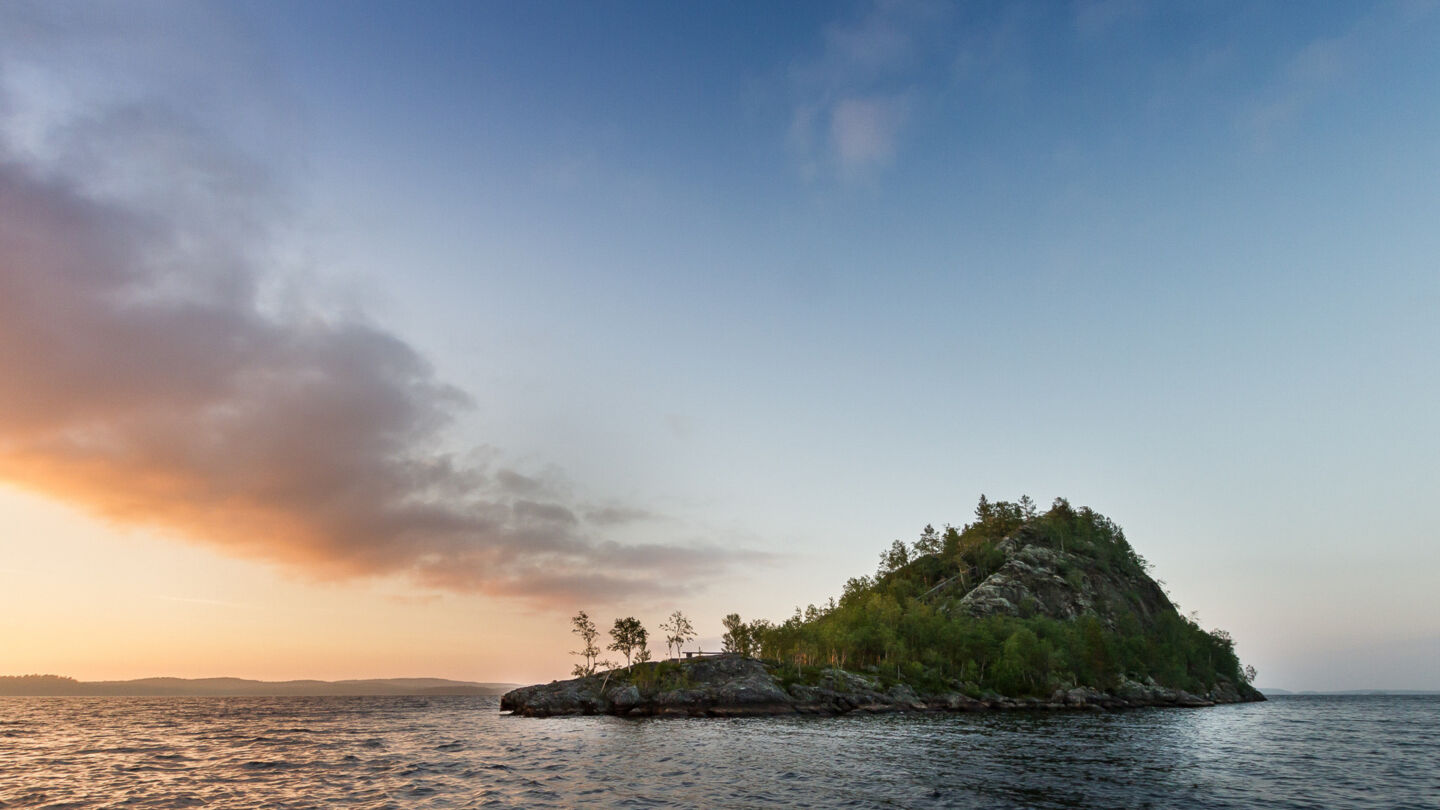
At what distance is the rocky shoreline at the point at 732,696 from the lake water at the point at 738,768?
121 ft

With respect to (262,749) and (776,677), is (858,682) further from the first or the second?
(262,749)

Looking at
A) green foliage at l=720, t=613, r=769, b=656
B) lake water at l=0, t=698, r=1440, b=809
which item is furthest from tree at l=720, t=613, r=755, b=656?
lake water at l=0, t=698, r=1440, b=809

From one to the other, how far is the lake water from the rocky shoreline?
37003mm

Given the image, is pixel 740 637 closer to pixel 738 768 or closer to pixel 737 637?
pixel 737 637

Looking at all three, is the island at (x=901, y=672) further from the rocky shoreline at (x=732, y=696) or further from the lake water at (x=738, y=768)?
the lake water at (x=738, y=768)

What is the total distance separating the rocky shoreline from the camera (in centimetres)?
12800

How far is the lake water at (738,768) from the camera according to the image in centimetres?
4056

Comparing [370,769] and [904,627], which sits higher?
[904,627]

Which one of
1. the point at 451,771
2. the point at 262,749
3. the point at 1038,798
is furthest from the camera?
the point at 262,749

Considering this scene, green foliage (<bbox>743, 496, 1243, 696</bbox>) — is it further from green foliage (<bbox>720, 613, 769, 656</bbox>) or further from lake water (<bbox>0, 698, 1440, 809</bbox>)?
lake water (<bbox>0, 698, 1440, 809</bbox>)

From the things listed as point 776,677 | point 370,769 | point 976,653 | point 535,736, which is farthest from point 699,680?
point 370,769

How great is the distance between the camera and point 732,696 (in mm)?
128875

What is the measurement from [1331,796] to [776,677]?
101 m

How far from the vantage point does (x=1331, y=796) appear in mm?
41906
